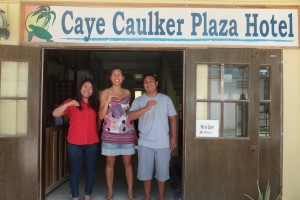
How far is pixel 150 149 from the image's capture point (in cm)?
457

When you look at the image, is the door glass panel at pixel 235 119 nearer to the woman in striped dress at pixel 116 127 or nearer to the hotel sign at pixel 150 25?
the hotel sign at pixel 150 25

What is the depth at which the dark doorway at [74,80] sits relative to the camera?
529 centimetres

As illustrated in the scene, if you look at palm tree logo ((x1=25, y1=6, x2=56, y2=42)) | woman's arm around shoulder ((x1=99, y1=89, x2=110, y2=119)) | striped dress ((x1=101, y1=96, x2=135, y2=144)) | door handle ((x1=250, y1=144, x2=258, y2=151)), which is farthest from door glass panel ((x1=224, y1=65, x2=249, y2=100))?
palm tree logo ((x1=25, y1=6, x2=56, y2=42))

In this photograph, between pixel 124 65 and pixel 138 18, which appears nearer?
pixel 138 18

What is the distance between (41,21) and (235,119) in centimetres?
275

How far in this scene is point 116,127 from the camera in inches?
180

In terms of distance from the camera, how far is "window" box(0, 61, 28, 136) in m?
4.49

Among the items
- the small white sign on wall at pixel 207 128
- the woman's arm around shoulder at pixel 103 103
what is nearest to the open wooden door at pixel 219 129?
the small white sign on wall at pixel 207 128

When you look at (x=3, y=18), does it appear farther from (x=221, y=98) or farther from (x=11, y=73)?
(x=221, y=98)

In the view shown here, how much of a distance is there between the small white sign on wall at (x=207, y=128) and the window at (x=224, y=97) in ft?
0.09

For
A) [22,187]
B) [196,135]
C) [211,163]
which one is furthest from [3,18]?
[211,163]

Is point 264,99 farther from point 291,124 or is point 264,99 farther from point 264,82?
point 291,124

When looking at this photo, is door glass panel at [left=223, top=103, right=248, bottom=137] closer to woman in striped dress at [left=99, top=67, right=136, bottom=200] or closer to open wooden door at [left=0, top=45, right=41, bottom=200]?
woman in striped dress at [left=99, top=67, right=136, bottom=200]

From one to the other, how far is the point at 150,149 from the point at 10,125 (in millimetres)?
1767
